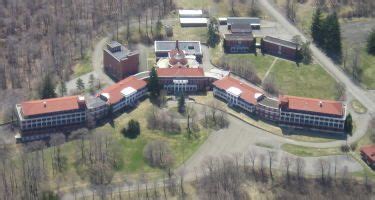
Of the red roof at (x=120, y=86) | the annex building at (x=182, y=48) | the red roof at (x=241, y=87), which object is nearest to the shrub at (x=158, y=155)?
the red roof at (x=120, y=86)

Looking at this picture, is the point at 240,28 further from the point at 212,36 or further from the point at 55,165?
the point at 55,165

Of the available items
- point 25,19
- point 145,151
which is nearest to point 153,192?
point 145,151

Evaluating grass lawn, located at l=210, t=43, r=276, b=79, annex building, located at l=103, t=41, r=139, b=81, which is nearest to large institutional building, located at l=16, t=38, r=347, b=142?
annex building, located at l=103, t=41, r=139, b=81

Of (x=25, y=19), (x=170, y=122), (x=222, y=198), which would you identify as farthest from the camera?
(x=25, y=19)

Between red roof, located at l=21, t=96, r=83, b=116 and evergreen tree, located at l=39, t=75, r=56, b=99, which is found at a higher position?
evergreen tree, located at l=39, t=75, r=56, b=99

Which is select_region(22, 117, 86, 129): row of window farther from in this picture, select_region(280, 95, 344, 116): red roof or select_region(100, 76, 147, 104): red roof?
select_region(280, 95, 344, 116): red roof

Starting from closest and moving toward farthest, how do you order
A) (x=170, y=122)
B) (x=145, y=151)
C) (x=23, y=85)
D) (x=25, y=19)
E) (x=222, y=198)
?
1. (x=222, y=198)
2. (x=145, y=151)
3. (x=170, y=122)
4. (x=23, y=85)
5. (x=25, y=19)

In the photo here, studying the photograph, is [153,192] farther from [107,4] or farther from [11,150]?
[107,4]
